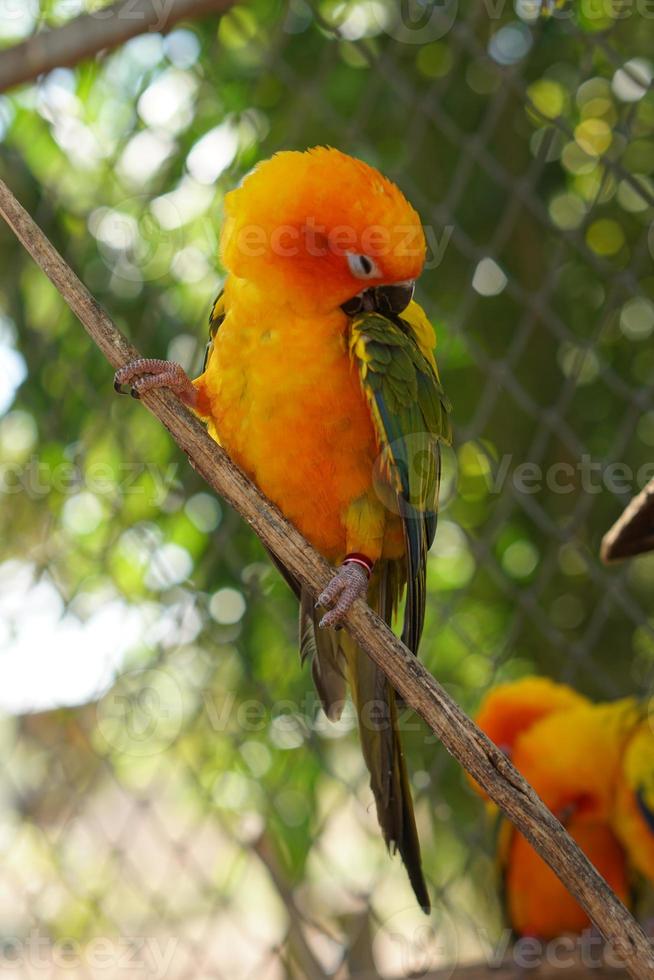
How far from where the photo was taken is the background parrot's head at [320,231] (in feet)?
3.16

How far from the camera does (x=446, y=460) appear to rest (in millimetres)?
1603

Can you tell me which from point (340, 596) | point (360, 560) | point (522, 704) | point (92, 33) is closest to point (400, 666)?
point (340, 596)

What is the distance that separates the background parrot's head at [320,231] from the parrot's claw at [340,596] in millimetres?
276

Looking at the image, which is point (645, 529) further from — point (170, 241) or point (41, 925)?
point (41, 925)

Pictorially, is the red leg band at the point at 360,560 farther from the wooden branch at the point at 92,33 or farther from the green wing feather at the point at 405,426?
the wooden branch at the point at 92,33

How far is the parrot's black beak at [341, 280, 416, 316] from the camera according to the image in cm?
103

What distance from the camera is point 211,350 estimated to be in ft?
3.63

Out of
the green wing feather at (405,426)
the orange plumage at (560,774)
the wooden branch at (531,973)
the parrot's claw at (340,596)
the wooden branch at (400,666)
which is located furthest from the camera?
the orange plumage at (560,774)

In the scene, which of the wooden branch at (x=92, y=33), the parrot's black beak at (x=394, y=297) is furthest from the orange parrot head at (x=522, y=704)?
the wooden branch at (x=92, y=33)

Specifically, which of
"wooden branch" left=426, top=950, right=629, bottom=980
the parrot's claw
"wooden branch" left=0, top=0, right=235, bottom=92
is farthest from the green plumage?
"wooden branch" left=0, top=0, right=235, bottom=92

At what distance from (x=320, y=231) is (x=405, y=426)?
0.20m

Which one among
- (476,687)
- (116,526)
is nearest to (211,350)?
(116,526)

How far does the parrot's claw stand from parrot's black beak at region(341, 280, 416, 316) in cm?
28

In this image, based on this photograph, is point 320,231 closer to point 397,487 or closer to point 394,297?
point 394,297
